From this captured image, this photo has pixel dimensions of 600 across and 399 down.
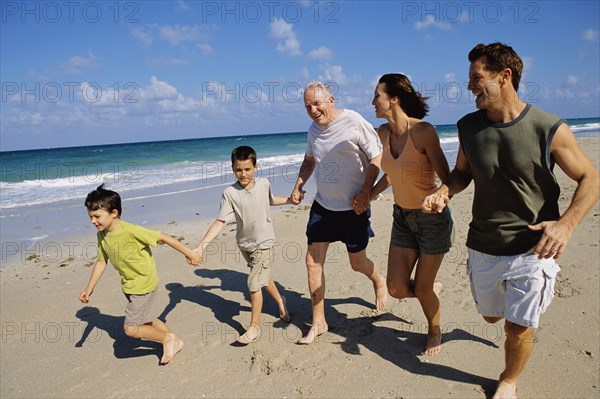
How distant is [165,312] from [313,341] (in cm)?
173

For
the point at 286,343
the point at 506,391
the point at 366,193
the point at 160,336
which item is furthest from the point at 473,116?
the point at 160,336

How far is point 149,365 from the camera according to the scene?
11.9 ft

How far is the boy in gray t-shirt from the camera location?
386 cm

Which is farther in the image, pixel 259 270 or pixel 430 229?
pixel 259 270

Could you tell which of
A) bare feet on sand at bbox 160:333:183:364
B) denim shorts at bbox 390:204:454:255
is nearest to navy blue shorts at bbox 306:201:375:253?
denim shorts at bbox 390:204:454:255

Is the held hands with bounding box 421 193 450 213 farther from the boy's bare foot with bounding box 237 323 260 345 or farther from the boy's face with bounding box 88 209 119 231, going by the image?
the boy's face with bounding box 88 209 119 231

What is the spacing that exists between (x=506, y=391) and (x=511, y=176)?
142 cm

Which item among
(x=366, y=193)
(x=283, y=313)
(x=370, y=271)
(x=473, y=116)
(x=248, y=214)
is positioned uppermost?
(x=473, y=116)

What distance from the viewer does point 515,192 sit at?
2480 mm

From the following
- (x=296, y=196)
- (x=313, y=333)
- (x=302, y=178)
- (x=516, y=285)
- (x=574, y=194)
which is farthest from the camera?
(x=302, y=178)

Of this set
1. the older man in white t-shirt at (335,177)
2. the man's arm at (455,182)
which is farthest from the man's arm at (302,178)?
the man's arm at (455,182)

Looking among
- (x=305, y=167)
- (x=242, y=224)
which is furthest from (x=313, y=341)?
(x=305, y=167)

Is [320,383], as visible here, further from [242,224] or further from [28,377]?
[28,377]

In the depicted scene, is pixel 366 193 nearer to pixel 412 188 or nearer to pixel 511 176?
pixel 412 188
